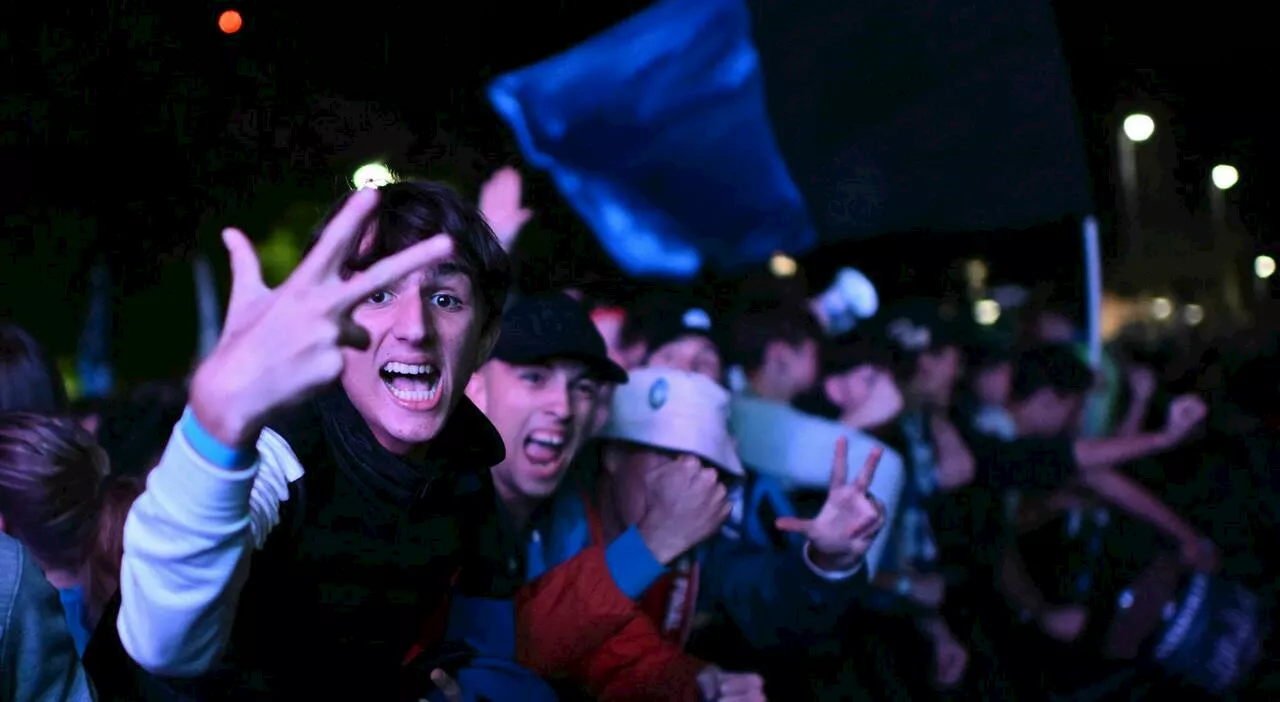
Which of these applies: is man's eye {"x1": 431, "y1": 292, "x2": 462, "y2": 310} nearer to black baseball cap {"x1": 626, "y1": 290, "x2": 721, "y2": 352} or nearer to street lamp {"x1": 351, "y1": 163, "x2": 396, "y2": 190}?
street lamp {"x1": 351, "y1": 163, "x2": 396, "y2": 190}

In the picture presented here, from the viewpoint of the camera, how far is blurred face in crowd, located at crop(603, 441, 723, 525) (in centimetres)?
385

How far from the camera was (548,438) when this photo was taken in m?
3.61

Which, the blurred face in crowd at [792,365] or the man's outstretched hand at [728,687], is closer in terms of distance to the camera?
the man's outstretched hand at [728,687]

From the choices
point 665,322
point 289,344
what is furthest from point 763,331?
point 289,344

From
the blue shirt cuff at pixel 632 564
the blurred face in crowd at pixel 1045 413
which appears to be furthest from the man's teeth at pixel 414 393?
the blurred face in crowd at pixel 1045 413

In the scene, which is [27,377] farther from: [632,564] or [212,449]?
[212,449]

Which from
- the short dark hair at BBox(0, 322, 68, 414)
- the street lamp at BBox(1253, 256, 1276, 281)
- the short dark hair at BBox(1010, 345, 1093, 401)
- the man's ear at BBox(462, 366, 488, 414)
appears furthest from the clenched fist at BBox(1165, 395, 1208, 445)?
the street lamp at BBox(1253, 256, 1276, 281)

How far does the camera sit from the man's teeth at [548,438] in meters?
3.61

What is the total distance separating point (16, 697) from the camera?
169cm

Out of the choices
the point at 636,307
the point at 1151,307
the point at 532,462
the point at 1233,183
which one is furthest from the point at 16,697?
the point at 1151,307

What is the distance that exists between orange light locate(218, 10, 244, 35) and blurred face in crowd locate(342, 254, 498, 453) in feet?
8.48

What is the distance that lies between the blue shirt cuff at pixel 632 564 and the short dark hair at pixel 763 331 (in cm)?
129

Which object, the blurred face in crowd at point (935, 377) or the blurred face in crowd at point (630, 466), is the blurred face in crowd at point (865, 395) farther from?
the blurred face in crowd at point (630, 466)

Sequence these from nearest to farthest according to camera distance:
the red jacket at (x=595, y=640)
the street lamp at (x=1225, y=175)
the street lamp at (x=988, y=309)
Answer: the red jacket at (x=595, y=640), the street lamp at (x=988, y=309), the street lamp at (x=1225, y=175)
